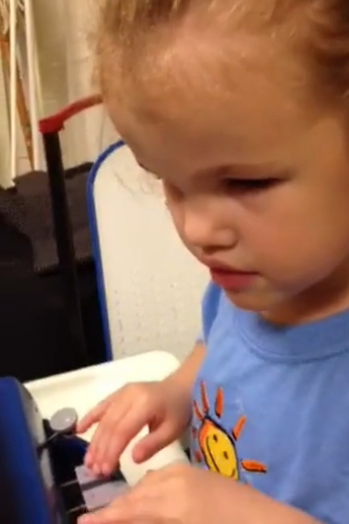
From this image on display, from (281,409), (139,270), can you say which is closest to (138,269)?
(139,270)

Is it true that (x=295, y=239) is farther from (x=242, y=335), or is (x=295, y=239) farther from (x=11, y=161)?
(x=11, y=161)

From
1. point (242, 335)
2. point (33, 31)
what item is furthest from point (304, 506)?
point (33, 31)

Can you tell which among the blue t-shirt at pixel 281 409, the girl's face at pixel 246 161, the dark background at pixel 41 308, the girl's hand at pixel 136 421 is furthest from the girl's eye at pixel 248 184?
the dark background at pixel 41 308

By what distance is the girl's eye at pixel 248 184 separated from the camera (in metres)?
0.48

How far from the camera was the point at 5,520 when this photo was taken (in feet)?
1.89

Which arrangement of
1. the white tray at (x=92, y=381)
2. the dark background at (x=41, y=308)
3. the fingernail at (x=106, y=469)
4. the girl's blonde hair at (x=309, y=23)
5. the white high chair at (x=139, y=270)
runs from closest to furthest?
the girl's blonde hair at (x=309, y=23) → the fingernail at (x=106, y=469) → the white tray at (x=92, y=381) → the white high chair at (x=139, y=270) → the dark background at (x=41, y=308)

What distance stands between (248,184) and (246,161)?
0.02m

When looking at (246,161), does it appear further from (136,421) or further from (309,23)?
(136,421)

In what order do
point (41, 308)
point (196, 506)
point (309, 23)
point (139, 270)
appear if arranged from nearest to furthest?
point (309, 23)
point (196, 506)
point (139, 270)
point (41, 308)

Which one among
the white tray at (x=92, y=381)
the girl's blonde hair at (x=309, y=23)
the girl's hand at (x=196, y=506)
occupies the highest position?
the girl's blonde hair at (x=309, y=23)

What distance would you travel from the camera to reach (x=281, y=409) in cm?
59

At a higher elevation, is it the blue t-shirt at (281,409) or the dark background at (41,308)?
the dark background at (41,308)

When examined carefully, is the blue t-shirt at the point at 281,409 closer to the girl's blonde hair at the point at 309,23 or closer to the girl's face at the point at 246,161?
the girl's face at the point at 246,161

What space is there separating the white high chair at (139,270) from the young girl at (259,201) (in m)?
0.41
